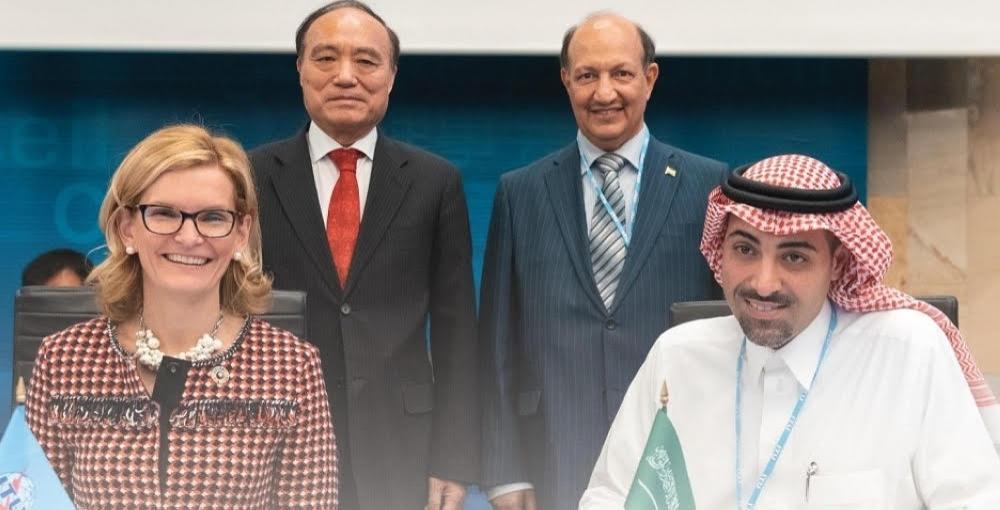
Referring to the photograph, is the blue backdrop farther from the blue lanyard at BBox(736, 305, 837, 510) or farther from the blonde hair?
the blue lanyard at BBox(736, 305, 837, 510)

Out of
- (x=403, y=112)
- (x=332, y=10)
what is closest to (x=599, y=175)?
(x=332, y=10)

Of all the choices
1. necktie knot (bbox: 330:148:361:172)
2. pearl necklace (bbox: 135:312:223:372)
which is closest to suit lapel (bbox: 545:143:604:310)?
necktie knot (bbox: 330:148:361:172)

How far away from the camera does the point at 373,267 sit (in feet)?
10.4

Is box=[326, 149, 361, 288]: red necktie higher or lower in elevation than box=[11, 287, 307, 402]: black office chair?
higher

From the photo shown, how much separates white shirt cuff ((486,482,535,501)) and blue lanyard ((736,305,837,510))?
1056 millimetres

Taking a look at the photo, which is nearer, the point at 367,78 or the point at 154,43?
the point at 367,78

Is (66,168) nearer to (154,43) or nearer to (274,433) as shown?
(154,43)

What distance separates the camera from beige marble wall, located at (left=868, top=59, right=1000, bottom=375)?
17.3ft

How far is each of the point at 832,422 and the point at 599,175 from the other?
4.06ft

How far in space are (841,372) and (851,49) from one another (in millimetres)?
2847

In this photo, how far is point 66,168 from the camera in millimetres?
5289

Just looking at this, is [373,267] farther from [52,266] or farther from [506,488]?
[52,266]

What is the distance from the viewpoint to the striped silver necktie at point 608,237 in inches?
128

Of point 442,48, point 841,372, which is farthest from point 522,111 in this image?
point 841,372
